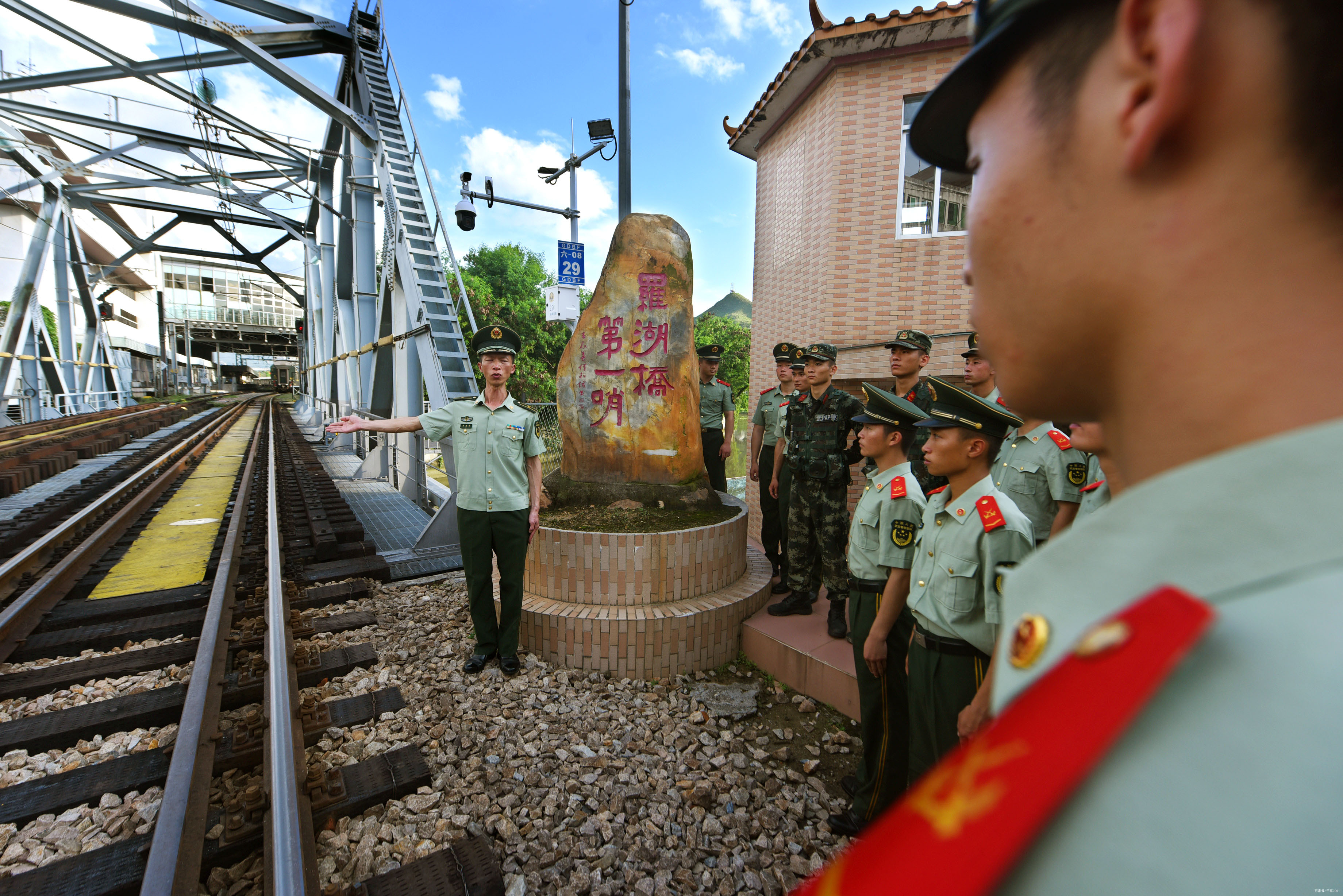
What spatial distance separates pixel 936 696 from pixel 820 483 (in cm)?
220

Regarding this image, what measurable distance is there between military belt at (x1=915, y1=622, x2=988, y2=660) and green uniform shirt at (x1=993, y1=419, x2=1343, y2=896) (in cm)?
196

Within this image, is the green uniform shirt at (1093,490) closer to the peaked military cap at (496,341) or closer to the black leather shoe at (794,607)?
the black leather shoe at (794,607)

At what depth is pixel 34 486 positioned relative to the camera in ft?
26.0

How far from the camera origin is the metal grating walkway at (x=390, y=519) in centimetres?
523

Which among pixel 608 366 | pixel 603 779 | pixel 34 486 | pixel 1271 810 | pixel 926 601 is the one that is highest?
pixel 608 366

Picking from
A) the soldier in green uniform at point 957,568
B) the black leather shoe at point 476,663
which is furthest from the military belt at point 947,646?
the black leather shoe at point 476,663

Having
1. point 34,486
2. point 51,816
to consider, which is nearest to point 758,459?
point 51,816

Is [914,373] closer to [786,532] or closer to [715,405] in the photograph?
[786,532]

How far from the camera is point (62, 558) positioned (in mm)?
4977

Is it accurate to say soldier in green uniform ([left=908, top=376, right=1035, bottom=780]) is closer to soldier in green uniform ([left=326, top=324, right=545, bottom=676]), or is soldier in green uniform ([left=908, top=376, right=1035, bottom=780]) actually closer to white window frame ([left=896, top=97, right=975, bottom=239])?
soldier in green uniform ([left=326, top=324, right=545, bottom=676])

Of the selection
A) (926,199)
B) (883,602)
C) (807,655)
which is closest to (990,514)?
(883,602)

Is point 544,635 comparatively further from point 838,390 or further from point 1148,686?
point 1148,686

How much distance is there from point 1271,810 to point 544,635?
Result: 12.7ft

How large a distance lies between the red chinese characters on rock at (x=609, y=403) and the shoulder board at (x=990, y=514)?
10.8 feet
